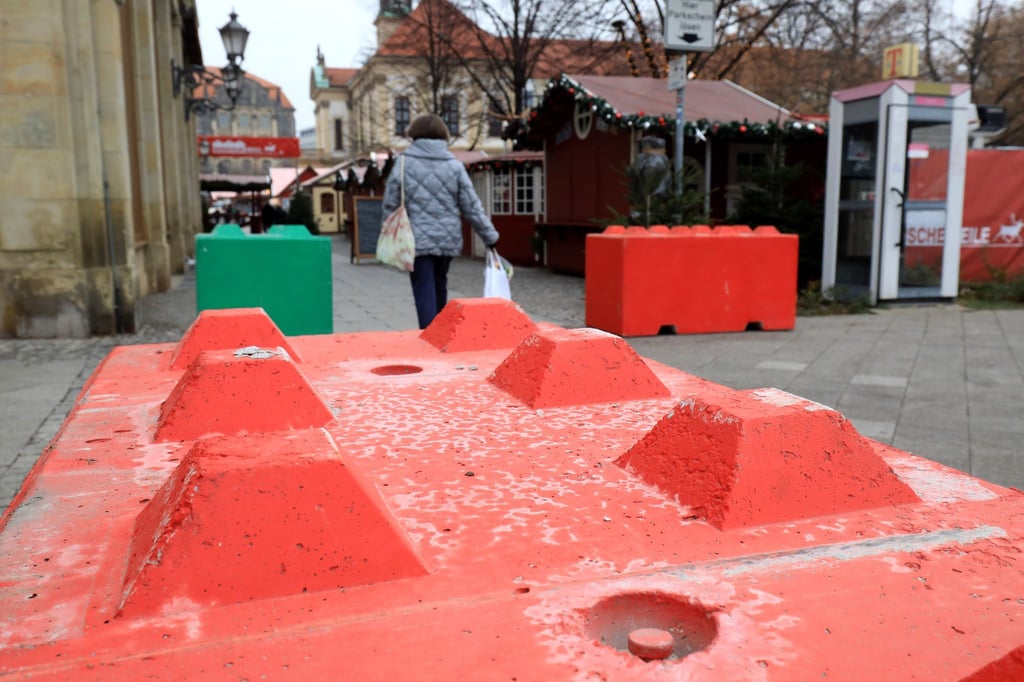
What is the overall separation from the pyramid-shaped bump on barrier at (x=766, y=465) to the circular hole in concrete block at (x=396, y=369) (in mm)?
1465

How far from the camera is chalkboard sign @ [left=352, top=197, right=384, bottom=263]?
19.7m

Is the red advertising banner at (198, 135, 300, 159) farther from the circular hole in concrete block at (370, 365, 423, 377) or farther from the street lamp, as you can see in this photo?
the circular hole in concrete block at (370, 365, 423, 377)

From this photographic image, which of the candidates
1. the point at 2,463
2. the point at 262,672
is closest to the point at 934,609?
the point at 262,672

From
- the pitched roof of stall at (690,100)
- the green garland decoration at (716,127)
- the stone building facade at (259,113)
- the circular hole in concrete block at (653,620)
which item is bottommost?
the circular hole in concrete block at (653,620)

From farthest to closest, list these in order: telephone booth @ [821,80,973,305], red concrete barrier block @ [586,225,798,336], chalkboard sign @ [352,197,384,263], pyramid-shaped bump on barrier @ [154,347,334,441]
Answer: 1. chalkboard sign @ [352,197,384,263]
2. telephone booth @ [821,80,973,305]
3. red concrete barrier block @ [586,225,798,336]
4. pyramid-shaped bump on barrier @ [154,347,334,441]

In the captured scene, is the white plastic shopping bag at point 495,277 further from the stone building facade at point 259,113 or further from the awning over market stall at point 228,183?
the stone building facade at point 259,113

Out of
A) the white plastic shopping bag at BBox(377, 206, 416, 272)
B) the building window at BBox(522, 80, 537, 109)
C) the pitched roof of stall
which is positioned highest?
the building window at BBox(522, 80, 537, 109)

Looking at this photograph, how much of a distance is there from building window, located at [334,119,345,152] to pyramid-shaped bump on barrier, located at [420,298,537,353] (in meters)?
68.0

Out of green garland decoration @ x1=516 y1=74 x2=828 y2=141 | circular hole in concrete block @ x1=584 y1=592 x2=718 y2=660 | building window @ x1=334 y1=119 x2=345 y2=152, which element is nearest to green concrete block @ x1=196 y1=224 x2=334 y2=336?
circular hole in concrete block @ x1=584 y1=592 x2=718 y2=660

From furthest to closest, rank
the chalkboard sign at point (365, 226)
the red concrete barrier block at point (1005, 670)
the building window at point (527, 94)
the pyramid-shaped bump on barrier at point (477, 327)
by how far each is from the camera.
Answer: the building window at point (527, 94) → the chalkboard sign at point (365, 226) → the pyramid-shaped bump on barrier at point (477, 327) → the red concrete barrier block at point (1005, 670)

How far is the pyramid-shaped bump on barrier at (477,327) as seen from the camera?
3.65 meters

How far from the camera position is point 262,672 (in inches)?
46.5

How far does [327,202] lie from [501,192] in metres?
33.2

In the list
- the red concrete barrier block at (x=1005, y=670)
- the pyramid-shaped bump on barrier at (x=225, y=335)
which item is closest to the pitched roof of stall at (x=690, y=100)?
the pyramid-shaped bump on barrier at (x=225, y=335)
